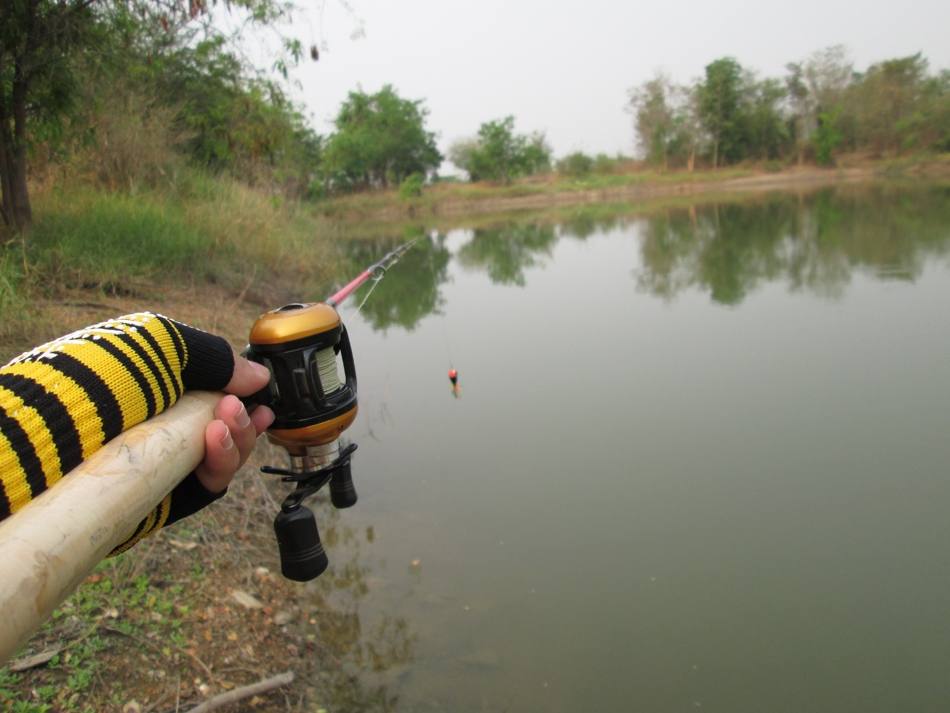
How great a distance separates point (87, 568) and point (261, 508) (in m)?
3.01

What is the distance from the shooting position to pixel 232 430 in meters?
1.05

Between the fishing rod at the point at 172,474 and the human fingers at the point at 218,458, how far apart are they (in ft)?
0.05

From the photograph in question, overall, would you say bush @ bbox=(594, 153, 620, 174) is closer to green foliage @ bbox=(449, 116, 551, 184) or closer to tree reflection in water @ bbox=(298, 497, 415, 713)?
green foliage @ bbox=(449, 116, 551, 184)

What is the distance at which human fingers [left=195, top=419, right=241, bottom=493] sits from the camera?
0.98 metres

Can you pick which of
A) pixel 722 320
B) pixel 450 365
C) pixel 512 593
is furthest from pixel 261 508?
pixel 722 320

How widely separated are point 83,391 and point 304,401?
16.5 inches

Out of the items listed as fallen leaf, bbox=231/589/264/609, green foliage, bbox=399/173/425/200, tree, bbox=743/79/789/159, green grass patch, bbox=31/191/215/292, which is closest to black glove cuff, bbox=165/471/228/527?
fallen leaf, bbox=231/589/264/609

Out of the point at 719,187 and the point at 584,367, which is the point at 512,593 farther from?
the point at 719,187

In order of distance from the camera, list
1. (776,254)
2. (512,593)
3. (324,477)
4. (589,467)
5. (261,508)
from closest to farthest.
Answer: (324,477)
(512,593)
(261,508)
(589,467)
(776,254)

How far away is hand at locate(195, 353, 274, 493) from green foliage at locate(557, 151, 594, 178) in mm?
50671

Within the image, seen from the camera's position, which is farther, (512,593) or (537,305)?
(537,305)

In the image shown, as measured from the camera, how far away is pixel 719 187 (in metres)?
41.8

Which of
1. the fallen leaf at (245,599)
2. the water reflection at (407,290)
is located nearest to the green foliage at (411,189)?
the water reflection at (407,290)

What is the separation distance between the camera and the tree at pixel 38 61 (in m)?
4.82
